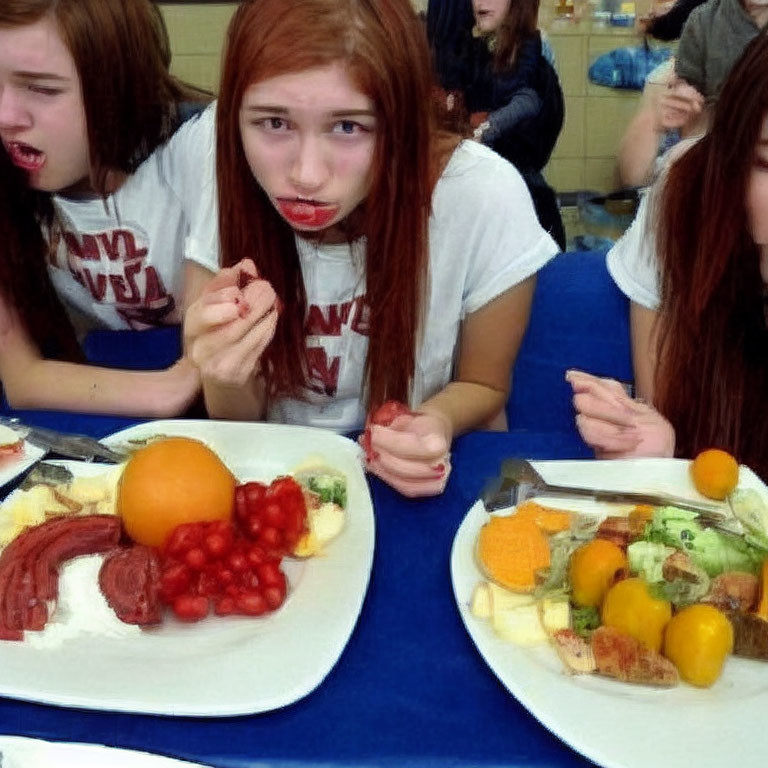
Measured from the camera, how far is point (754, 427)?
99 centimetres

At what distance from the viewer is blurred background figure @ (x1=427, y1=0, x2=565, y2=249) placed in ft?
8.29

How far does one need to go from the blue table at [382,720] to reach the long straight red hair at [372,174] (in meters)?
0.41

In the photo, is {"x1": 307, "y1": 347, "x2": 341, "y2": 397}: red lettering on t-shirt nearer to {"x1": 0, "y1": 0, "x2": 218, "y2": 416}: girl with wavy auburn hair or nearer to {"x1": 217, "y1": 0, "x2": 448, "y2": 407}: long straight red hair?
{"x1": 217, "y1": 0, "x2": 448, "y2": 407}: long straight red hair

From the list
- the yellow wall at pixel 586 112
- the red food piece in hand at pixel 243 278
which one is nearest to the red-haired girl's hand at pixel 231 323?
the red food piece in hand at pixel 243 278

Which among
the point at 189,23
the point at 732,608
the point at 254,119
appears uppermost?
the point at 254,119

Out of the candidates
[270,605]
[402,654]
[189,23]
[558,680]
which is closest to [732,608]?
[558,680]

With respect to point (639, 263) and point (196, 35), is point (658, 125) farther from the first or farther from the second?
point (196, 35)

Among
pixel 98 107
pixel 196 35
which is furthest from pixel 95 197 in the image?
pixel 196 35

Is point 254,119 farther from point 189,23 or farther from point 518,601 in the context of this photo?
point 189,23

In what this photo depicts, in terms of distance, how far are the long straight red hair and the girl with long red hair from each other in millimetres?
247

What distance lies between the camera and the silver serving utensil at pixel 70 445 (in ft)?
2.88

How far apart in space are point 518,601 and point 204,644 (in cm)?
25

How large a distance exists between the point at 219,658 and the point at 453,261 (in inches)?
24.8

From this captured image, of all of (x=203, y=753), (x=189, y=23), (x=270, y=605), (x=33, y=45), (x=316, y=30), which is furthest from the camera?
(x=189, y=23)
